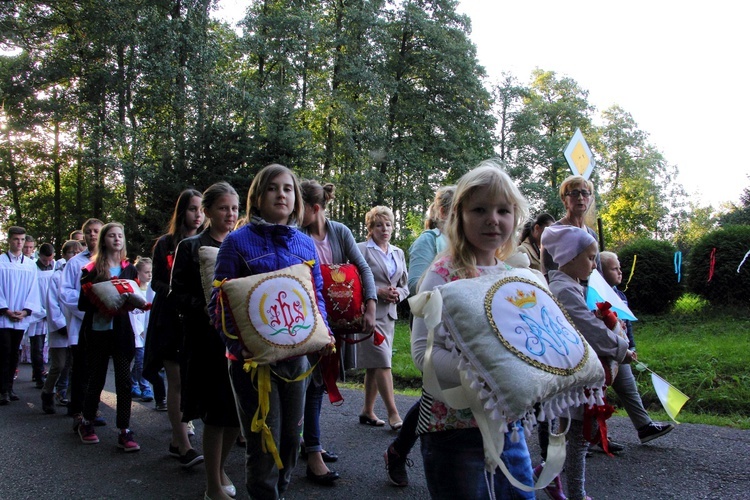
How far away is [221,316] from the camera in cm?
312

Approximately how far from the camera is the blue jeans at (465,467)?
2.10m

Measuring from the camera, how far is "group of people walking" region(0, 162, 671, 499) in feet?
7.24

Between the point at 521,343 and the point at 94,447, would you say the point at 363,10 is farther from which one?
the point at 521,343

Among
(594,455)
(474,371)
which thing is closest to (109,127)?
(594,455)

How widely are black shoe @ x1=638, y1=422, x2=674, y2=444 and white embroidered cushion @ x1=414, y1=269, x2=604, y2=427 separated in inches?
137

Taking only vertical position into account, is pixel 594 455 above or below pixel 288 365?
below

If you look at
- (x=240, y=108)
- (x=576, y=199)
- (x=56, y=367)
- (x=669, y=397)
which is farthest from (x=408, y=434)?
(x=240, y=108)

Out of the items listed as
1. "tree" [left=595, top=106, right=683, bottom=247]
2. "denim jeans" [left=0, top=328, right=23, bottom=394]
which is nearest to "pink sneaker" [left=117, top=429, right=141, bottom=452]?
"denim jeans" [left=0, top=328, right=23, bottom=394]

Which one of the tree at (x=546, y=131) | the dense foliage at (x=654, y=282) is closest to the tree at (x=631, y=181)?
the tree at (x=546, y=131)

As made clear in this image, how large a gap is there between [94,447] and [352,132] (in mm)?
24061

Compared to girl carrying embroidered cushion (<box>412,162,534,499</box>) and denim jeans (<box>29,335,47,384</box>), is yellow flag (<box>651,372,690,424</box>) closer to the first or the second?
girl carrying embroidered cushion (<box>412,162,534,499</box>)

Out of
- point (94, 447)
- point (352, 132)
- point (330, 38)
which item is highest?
point (330, 38)

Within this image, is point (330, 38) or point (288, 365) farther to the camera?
point (330, 38)

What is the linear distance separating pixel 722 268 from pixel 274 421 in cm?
1346
